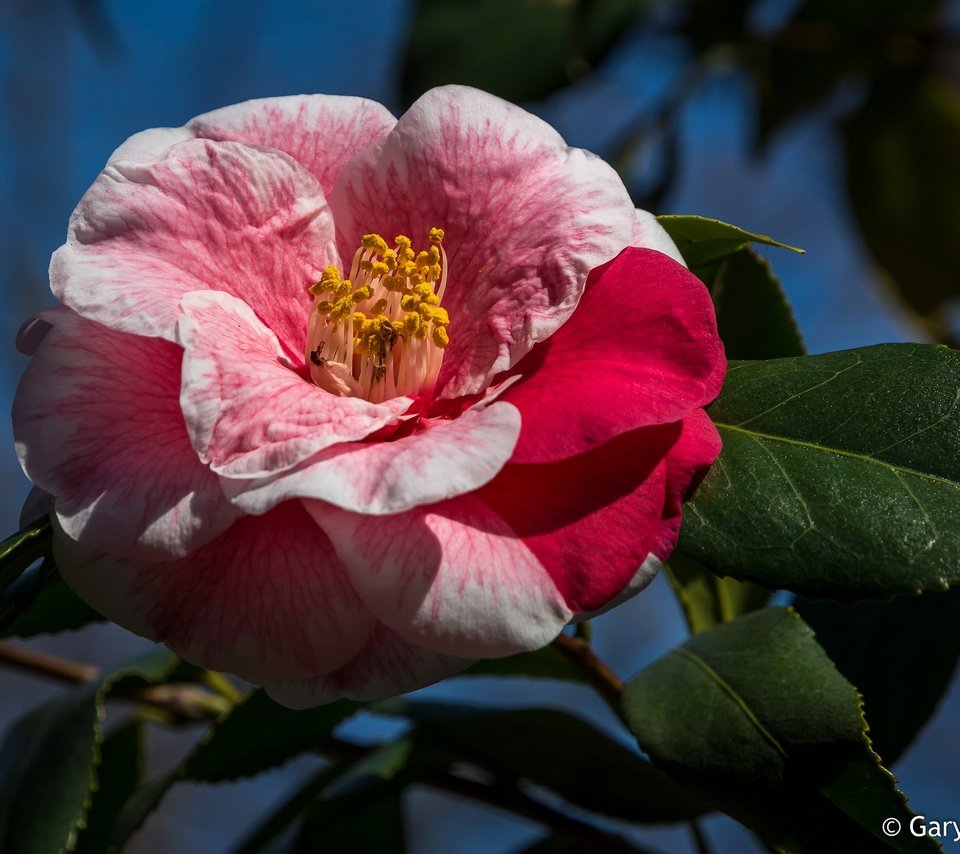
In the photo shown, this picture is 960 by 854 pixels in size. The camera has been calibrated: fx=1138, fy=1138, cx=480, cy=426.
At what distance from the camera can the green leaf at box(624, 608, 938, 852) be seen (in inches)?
25.4

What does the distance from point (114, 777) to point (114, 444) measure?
70 cm

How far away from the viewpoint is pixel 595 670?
0.82m

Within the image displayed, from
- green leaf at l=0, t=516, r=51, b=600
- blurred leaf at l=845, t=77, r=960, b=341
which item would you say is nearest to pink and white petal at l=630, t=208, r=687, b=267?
green leaf at l=0, t=516, r=51, b=600

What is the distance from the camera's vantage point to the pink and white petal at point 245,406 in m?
0.54

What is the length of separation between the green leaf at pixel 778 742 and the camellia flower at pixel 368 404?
7.3 inches

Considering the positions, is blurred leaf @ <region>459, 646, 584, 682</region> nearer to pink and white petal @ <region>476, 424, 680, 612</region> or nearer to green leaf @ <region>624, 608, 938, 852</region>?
green leaf @ <region>624, 608, 938, 852</region>

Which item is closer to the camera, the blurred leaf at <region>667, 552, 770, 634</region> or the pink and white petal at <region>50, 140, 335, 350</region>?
the pink and white petal at <region>50, 140, 335, 350</region>

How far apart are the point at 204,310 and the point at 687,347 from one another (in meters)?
0.25

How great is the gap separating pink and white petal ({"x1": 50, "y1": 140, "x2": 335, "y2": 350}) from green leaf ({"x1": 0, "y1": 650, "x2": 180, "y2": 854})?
0.38m

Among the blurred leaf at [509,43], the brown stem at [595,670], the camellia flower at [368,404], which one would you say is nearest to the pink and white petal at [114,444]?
the camellia flower at [368,404]

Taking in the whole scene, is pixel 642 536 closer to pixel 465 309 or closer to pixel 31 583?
pixel 465 309

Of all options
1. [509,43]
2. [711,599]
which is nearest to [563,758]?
[711,599]

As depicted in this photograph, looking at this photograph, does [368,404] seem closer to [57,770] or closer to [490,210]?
[490,210]

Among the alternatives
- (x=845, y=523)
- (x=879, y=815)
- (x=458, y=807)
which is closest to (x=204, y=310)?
(x=845, y=523)
